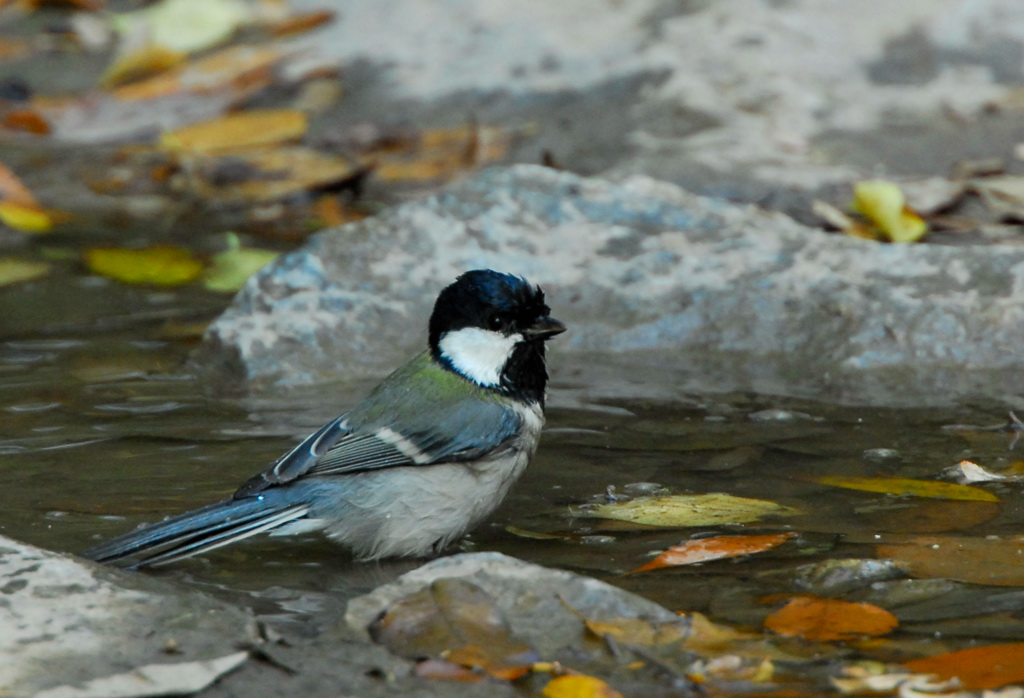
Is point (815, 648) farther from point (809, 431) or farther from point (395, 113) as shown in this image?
point (395, 113)

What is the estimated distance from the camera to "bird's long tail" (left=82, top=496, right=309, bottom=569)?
2941 millimetres

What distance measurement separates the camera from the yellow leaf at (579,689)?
2229mm

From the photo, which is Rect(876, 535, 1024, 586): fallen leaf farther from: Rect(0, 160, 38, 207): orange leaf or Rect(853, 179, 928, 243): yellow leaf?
Rect(0, 160, 38, 207): orange leaf

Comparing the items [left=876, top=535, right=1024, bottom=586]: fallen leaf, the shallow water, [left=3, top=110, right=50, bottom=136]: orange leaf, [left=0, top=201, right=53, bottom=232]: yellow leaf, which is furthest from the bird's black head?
[left=3, top=110, right=50, bottom=136]: orange leaf

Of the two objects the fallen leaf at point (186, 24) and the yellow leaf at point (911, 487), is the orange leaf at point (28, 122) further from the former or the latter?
the yellow leaf at point (911, 487)

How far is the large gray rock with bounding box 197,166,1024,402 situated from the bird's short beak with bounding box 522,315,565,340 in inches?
34.1

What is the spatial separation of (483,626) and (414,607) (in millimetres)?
151

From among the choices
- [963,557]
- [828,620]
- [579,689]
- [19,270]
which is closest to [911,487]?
[963,557]

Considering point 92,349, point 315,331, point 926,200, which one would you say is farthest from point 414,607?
point 926,200

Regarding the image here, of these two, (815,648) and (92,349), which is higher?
(92,349)

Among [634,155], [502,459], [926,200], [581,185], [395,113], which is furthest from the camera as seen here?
[395,113]

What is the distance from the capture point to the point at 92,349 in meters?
4.86

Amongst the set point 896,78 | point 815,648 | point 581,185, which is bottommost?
point 815,648

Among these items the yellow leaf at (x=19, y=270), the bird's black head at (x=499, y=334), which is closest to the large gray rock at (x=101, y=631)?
the bird's black head at (x=499, y=334)
